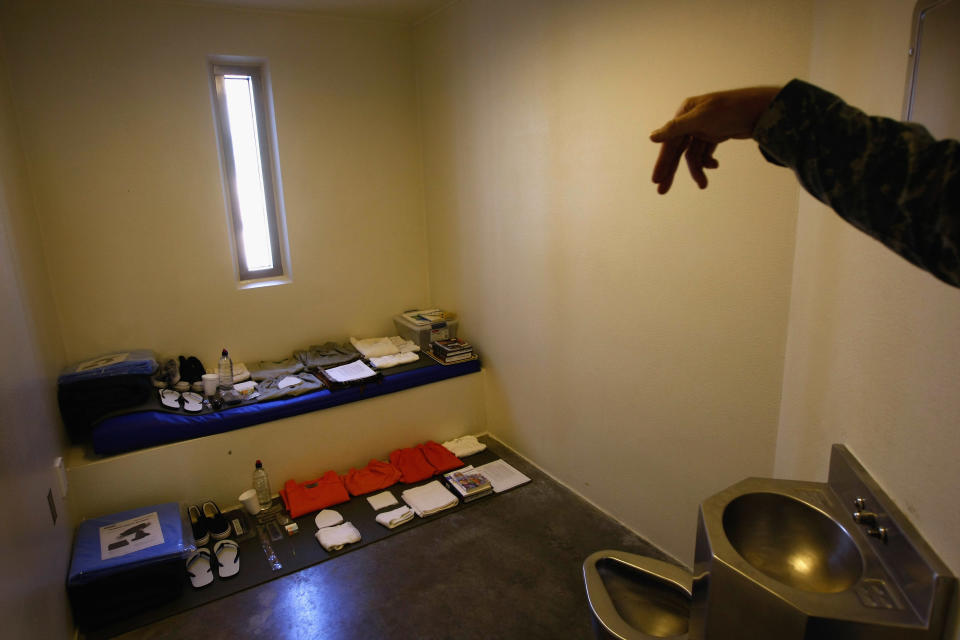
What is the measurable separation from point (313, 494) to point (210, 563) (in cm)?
56

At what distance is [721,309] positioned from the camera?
1909 mm

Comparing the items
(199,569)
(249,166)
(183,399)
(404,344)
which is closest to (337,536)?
(199,569)

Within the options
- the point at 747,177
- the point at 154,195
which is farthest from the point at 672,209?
the point at 154,195

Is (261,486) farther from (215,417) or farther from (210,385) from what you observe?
(210,385)

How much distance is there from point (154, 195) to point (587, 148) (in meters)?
2.35

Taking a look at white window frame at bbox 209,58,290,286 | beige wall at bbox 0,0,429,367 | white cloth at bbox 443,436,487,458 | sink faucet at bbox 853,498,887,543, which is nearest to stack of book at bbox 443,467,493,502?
white cloth at bbox 443,436,487,458

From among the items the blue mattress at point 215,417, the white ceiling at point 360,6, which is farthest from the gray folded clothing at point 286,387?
the white ceiling at point 360,6

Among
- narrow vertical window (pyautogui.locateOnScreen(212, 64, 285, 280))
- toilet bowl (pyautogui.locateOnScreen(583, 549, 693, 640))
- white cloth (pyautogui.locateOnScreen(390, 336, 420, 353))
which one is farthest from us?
white cloth (pyautogui.locateOnScreen(390, 336, 420, 353))

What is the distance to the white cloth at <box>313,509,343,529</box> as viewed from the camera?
258 cm

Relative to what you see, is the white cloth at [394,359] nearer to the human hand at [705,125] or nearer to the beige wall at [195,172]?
the beige wall at [195,172]

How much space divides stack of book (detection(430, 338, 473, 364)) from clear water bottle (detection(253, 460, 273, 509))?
1.19 m

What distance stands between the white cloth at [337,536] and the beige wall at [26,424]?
0.94 metres

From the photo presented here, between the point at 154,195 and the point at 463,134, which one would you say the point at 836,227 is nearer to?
the point at 463,134

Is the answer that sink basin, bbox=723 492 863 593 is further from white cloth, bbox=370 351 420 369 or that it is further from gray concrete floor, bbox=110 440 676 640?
white cloth, bbox=370 351 420 369
